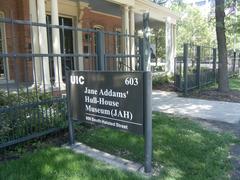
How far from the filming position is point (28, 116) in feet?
13.7

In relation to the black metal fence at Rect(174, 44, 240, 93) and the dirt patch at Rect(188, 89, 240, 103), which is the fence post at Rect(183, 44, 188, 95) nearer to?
the black metal fence at Rect(174, 44, 240, 93)

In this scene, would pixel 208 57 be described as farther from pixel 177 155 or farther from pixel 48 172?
pixel 48 172

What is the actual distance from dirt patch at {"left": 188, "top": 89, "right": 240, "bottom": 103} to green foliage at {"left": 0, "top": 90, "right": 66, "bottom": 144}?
19.3 feet

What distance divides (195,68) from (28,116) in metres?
8.03

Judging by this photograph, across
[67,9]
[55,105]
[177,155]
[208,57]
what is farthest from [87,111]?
[208,57]

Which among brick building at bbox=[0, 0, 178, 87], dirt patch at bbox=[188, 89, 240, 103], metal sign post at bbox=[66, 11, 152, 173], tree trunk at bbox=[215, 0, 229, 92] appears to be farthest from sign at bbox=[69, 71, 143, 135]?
tree trunk at bbox=[215, 0, 229, 92]

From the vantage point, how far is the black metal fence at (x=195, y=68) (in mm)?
9633

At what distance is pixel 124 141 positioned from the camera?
4469mm

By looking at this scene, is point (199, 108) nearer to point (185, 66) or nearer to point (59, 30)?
point (185, 66)

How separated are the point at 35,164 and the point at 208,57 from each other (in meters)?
10.2

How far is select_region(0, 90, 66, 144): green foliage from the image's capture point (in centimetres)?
391

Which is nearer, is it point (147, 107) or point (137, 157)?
point (147, 107)

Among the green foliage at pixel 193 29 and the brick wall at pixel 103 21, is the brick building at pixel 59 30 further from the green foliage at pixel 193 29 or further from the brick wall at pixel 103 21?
the green foliage at pixel 193 29

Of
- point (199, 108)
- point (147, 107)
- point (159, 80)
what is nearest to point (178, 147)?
point (147, 107)
